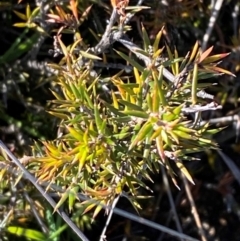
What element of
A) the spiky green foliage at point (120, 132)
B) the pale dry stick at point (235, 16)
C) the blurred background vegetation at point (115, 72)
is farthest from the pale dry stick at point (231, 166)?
the spiky green foliage at point (120, 132)

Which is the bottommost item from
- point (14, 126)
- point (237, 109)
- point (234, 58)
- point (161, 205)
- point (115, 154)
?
point (161, 205)

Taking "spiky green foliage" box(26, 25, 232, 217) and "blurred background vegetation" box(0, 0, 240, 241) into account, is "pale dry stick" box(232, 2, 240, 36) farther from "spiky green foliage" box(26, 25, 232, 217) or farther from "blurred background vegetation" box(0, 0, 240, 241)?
"spiky green foliage" box(26, 25, 232, 217)

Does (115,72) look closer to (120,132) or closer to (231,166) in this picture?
(231,166)

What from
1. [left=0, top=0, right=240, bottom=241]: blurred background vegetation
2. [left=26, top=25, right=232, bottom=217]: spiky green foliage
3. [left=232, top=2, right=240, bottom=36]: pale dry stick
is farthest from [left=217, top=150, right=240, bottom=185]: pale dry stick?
[left=26, top=25, right=232, bottom=217]: spiky green foliage

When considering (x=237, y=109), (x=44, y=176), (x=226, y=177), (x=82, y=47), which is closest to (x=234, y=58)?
(x=237, y=109)

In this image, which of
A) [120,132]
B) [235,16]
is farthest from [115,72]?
[120,132]

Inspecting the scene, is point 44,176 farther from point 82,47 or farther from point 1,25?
point 1,25

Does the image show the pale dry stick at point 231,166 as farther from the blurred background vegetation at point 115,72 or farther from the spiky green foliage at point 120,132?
→ the spiky green foliage at point 120,132

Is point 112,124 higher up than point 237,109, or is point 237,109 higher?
point 112,124

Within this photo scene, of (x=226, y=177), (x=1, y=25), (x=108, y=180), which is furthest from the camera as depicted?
(x=226, y=177)
